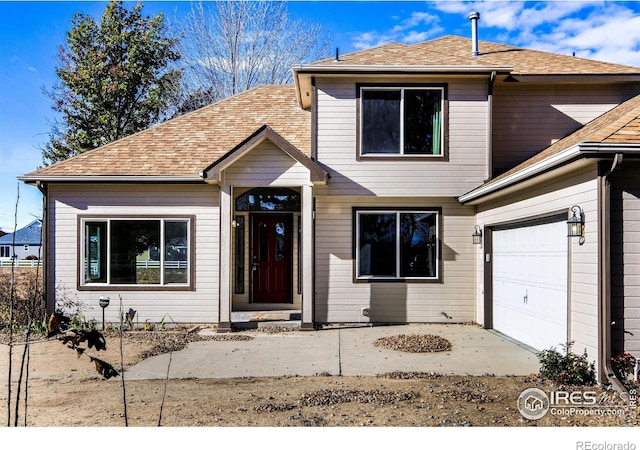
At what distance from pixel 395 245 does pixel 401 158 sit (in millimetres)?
1783

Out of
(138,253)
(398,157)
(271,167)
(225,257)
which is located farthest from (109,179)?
(398,157)

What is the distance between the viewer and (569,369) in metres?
6.41

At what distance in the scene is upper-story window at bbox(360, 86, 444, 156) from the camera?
36.3ft

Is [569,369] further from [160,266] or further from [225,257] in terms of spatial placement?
[160,266]

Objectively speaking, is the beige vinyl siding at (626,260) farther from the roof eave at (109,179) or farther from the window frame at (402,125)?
the roof eave at (109,179)

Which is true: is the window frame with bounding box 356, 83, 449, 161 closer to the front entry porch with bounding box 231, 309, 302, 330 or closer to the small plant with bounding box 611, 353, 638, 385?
the front entry porch with bounding box 231, 309, 302, 330

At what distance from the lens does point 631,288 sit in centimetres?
637

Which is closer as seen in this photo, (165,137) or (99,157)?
(99,157)

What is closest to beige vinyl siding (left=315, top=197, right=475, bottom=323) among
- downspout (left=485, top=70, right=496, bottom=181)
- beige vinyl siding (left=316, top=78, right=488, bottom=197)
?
beige vinyl siding (left=316, top=78, right=488, bottom=197)

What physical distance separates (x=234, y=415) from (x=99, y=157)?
8.59 metres

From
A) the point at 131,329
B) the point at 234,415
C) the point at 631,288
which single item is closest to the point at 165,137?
the point at 131,329

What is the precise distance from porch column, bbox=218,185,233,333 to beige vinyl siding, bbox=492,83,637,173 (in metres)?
5.67
